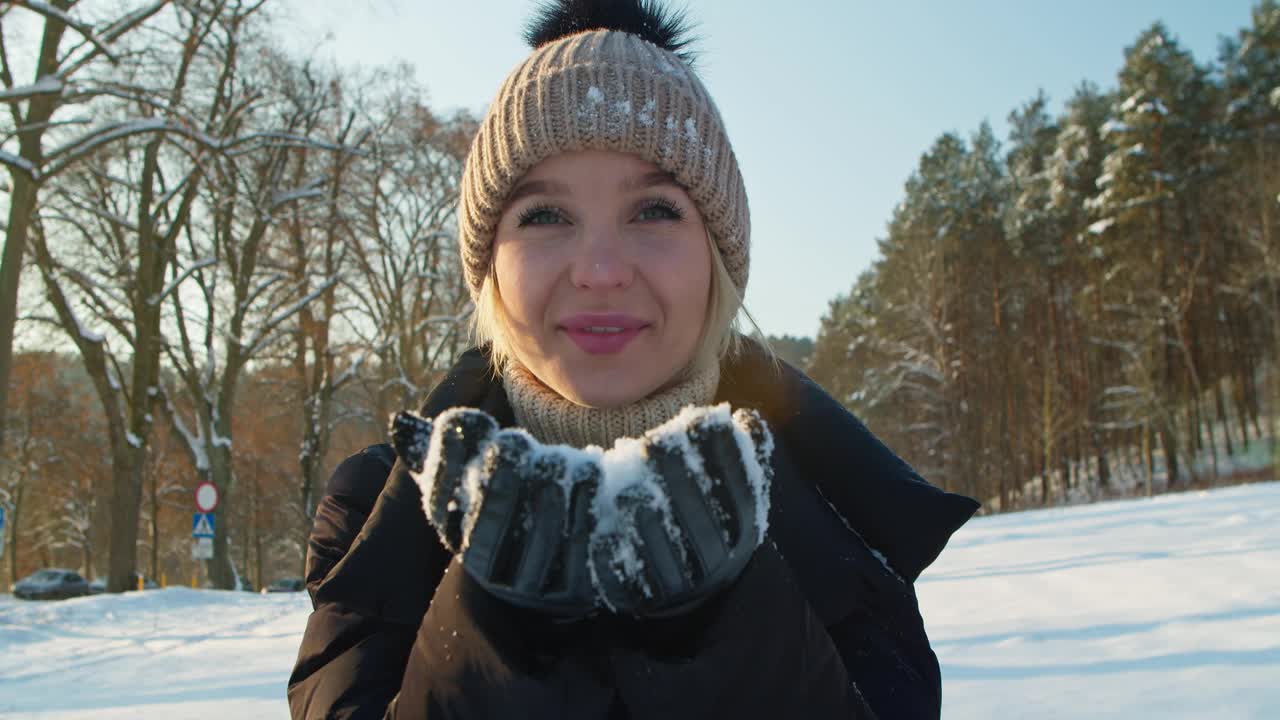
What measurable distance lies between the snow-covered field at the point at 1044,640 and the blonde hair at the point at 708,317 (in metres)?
2.17

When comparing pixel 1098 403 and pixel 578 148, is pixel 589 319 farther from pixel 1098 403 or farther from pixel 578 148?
pixel 1098 403

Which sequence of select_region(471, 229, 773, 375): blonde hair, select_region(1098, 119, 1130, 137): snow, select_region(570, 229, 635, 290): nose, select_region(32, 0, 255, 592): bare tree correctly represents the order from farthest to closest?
select_region(1098, 119, 1130, 137): snow < select_region(32, 0, 255, 592): bare tree < select_region(471, 229, 773, 375): blonde hair < select_region(570, 229, 635, 290): nose

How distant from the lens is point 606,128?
132 cm

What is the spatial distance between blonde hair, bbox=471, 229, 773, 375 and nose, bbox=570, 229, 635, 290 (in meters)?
0.24

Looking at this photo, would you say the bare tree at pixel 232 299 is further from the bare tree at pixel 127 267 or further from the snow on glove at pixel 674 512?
the snow on glove at pixel 674 512

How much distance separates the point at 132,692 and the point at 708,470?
4978 mm

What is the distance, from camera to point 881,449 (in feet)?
5.01

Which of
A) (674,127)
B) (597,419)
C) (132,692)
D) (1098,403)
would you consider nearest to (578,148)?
(674,127)

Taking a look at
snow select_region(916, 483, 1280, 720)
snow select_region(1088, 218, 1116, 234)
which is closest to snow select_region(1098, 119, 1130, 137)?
snow select_region(1088, 218, 1116, 234)

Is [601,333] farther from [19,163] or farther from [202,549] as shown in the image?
[202,549]

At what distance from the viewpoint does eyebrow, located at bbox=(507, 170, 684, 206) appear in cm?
132

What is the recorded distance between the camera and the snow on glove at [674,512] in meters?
0.79

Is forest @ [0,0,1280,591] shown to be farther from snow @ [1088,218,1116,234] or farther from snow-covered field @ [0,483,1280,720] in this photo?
snow-covered field @ [0,483,1280,720]

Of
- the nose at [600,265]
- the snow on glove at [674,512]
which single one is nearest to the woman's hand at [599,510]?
the snow on glove at [674,512]
